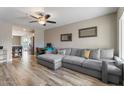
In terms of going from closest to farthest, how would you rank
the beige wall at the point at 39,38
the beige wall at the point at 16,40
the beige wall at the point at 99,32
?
1. the beige wall at the point at 99,32
2. the beige wall at the point at 39,38
3. the beige wall at the point at 16,40

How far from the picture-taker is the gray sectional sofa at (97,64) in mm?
2844

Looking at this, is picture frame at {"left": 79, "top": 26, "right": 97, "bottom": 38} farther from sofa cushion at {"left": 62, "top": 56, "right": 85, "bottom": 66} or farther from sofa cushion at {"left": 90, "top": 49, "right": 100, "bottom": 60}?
sofa cushion at {"left": 62, "top": 56, "right": 85, "bottom": 66}

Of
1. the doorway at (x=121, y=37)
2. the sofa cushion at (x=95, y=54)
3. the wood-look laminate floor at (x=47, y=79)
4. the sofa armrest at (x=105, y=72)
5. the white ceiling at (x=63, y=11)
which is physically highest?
the white ceiling at (x=63, y=11)

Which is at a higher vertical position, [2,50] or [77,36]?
[77,36]

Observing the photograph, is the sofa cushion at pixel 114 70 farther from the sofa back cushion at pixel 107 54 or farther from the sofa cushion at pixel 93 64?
the sofa back cushion at pixel 107 54

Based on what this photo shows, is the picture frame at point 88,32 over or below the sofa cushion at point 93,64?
over

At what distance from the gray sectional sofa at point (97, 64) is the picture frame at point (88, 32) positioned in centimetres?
88

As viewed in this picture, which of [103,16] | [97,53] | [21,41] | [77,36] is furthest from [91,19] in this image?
[21,41]

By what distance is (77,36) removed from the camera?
5926 mm

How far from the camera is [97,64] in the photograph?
336 centimetres

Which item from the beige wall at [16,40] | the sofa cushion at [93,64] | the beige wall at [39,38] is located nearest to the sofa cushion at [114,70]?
the sofa cushion at [93,64]

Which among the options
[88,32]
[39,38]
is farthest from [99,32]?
[39,38]
